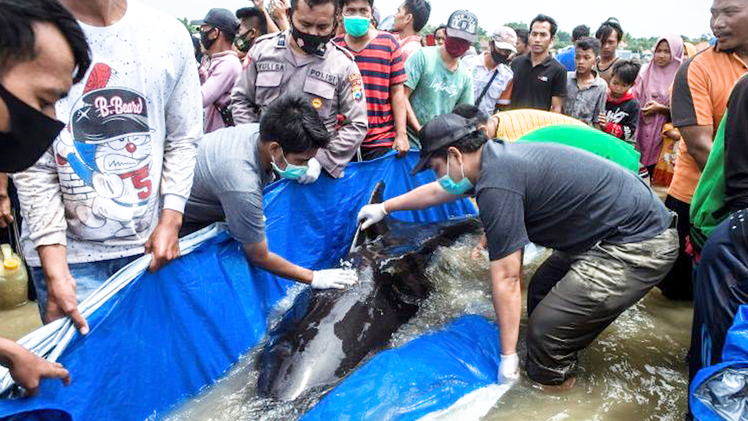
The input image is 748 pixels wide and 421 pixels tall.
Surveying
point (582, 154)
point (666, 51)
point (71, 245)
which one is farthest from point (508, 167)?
point (666, 51)

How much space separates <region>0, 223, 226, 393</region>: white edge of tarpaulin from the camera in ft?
5.83

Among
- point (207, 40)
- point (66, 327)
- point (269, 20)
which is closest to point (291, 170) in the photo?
point (66, 327)

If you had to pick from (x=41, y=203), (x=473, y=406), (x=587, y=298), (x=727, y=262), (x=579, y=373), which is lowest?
(x=579, y=373)

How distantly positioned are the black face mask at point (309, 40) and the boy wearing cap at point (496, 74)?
3063mm

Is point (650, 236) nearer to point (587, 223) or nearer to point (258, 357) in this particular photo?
point (587, 223)

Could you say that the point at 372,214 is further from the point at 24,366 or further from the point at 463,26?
the point at 24,366

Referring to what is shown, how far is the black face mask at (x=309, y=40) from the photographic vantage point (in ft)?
12.2

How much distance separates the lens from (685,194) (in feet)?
12.4

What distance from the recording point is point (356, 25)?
14.3 feet

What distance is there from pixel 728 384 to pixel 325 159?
2736 mm

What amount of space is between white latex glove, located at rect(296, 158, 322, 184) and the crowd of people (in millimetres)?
21

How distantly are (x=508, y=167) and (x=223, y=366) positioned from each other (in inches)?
73.1

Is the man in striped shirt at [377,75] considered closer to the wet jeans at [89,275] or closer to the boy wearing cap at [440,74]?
the boy wearing cap at [440,74]

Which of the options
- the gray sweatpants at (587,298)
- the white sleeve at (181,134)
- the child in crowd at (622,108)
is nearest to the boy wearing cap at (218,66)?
the white sleeve at (181,134)
